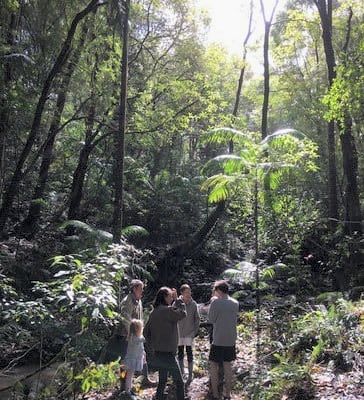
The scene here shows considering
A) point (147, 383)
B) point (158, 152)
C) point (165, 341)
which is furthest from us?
point (158, 152)

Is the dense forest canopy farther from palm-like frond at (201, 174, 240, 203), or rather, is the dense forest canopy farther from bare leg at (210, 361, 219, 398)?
bare leg at (210, 361, 219, 398)

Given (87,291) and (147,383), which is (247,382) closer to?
(147,383)

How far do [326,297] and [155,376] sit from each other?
15.2 feet

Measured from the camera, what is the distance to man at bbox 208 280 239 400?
643cm

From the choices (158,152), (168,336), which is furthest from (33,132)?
(158,152)

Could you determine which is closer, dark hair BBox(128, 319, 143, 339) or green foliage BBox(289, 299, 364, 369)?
dark hair BBox(128, 319, 143, 339)

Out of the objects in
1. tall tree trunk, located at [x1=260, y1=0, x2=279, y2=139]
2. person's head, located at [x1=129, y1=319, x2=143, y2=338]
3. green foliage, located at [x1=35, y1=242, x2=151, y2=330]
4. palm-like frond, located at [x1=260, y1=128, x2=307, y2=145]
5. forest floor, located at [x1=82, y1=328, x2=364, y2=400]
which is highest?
tall tree trunk, located at [x1=260, y1=0, x2=279, y2=139]

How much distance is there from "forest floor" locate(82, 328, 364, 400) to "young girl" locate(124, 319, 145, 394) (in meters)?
0.29

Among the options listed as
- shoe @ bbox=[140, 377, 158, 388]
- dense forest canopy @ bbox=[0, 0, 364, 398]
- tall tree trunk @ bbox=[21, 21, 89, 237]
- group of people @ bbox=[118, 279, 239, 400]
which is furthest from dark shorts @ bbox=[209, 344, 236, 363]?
tall tree trunk @ bbox=[21, 21, 89, 237]

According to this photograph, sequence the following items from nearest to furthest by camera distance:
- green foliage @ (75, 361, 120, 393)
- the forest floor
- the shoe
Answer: green foliage @ (75, 361, 120, 393) < the forest floor < the shoe

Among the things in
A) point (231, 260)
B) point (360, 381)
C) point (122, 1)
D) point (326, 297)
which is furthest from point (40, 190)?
point (360, 381)

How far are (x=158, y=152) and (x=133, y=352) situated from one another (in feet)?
66.6

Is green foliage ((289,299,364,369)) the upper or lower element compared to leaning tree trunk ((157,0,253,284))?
Result: lower

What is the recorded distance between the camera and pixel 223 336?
6438 mm
